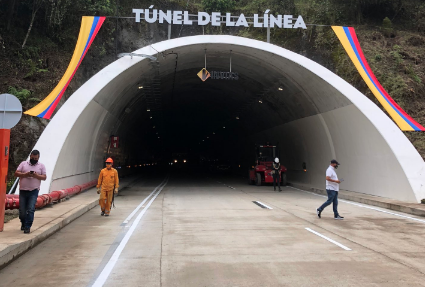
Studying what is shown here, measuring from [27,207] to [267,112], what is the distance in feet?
82.4

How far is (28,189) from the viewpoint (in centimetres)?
872

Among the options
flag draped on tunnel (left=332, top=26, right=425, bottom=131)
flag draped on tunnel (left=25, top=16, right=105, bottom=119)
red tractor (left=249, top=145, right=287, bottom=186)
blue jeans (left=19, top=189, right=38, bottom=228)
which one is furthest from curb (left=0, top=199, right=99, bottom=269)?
red tractor (left=249, top=145, right=287, bottom=186)

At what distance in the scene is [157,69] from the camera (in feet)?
75.8

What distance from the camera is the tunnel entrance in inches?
637

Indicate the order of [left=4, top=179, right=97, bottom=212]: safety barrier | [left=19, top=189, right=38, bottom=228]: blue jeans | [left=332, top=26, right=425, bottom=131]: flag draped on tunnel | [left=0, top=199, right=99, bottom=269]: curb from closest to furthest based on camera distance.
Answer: [left=0, top=199, right=99, bottom=269]: curb, [left=19, top=189, right=38, bottom=228]: blue jeans, [left=4, top=179, right=97, bottom=212]: safety barrier, [left=332, top=26, right=425, bottom=131]: flag draped on tunnel

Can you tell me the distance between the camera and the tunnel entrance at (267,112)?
1617cm

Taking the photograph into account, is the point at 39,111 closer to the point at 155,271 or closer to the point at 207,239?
the point at 207,239

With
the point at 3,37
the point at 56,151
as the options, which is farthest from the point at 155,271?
the point at 3,37

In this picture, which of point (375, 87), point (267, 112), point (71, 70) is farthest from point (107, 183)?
point (267, 112)

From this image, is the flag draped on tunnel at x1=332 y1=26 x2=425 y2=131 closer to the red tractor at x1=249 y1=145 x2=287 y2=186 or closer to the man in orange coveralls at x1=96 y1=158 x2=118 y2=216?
the red tractor at x1=249 y1=145 x2=287 y2=186

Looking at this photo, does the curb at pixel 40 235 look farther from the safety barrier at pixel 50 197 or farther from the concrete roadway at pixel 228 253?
the safety barrier at pixel 50 197

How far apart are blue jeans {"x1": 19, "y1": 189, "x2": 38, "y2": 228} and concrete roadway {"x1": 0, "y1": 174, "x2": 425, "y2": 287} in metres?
0.63

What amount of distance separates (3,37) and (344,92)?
22684mm

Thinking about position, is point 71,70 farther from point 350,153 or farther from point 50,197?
point 350,153
